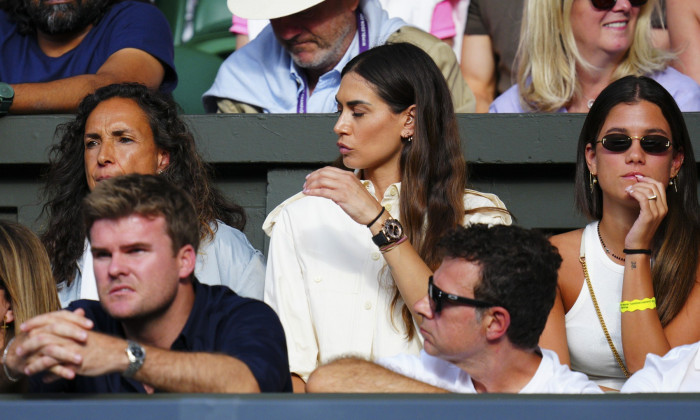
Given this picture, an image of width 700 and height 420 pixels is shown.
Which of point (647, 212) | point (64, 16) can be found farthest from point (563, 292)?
point (64, 16)

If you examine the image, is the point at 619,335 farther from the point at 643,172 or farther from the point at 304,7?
the point at 304,7

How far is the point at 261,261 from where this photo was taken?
3752 millimetres

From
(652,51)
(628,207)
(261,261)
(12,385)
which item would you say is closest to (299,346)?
(261,261)

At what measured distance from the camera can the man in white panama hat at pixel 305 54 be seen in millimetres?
4340

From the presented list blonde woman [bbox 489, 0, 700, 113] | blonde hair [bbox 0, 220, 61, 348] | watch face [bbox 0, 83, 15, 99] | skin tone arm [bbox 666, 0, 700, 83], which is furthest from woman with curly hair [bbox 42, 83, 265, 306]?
skin tone arm [bbox 666, 0, 700, 83]

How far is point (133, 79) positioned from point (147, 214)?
6.00 feet

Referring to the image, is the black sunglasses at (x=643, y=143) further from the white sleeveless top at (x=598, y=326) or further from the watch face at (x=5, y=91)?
the watch face at (x=5, y=91)

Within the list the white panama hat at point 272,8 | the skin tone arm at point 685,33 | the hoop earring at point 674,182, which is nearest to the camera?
the hoop earring at point 674,182

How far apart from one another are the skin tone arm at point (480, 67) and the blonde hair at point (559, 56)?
2.17ft

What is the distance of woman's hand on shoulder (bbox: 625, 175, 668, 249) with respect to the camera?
3271 millimetres

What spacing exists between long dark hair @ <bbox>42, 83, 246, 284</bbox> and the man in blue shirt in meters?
0.26

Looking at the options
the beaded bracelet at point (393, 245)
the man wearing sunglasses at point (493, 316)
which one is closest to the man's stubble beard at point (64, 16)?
the beaded bracelet at point (393, 245)

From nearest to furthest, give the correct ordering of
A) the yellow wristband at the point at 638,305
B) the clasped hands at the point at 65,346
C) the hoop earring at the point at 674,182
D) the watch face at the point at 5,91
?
the clasped hands at the point at 65,346 < the yellow wristband at the point at 638,305 < the hoop earring at the point at 674,182 < the watch face at the point at 5,91

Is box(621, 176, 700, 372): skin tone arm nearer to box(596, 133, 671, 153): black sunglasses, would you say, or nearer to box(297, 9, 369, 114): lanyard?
box(596, 133, 671, 153): black sunglasses
